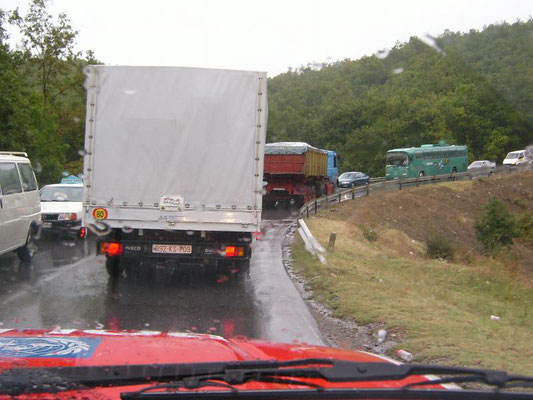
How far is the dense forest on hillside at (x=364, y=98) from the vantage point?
2786 cm

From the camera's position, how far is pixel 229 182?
9.60 m

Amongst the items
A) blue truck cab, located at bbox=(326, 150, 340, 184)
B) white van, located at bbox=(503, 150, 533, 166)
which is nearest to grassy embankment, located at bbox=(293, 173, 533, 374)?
blue truck cab, located at bbox=(326, 150, 340, 184)

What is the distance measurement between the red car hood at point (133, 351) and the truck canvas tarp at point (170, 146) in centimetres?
560

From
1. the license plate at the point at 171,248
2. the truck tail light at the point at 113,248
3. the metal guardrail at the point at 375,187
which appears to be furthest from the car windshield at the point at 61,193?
the license plate at the point at 171,248

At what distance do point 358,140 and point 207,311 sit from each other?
5883cm

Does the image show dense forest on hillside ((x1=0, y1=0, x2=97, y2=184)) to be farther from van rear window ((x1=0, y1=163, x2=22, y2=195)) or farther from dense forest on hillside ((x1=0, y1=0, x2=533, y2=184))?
van rear window ((x1=0, y1=163, x2=22, y2=195))

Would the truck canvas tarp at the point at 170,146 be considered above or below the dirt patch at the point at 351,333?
above

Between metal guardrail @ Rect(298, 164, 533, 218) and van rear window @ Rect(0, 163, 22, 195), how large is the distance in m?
11.1

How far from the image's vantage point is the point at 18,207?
1170cm

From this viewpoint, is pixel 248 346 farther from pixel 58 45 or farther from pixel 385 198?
pixel 58 45

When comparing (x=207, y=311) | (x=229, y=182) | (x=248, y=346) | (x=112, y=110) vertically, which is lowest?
(x=207, y=311)

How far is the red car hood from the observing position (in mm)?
2902

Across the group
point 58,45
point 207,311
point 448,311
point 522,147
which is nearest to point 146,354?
point 207,311

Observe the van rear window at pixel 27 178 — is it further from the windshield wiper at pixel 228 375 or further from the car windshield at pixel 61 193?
the windshield wiper at pixel 228 375
